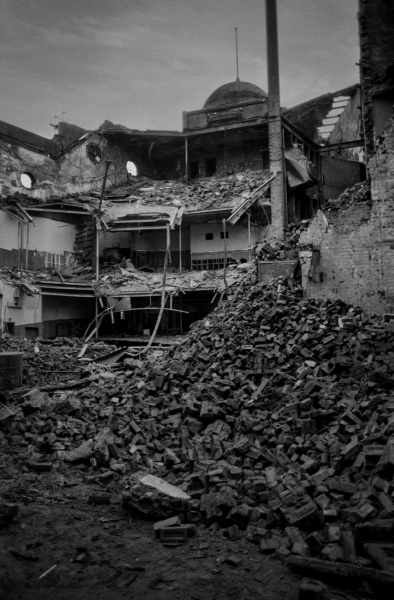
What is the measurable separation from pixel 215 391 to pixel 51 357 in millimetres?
8558

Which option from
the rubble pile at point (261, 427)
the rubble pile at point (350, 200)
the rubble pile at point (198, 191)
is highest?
the rubble pile at point (198, 191)

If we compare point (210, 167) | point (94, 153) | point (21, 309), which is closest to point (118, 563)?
point (21, 309)

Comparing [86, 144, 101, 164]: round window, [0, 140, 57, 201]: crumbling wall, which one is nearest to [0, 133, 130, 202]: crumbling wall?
[0, 140, 57, 201]: crumbling wall

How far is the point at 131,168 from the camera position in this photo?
99.6ft

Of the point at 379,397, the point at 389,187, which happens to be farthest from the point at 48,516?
the point at 389,187

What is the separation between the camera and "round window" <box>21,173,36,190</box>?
25.9m

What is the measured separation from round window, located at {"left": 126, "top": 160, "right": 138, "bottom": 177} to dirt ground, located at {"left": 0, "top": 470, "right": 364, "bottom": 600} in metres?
26.4

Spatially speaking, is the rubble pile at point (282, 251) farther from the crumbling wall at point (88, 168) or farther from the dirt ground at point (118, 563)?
the crumbling wall at point (88, 168)

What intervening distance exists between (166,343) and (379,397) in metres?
12.1

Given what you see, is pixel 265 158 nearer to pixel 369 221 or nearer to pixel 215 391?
pixel 369 221

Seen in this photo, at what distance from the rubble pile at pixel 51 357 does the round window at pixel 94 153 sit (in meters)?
13.6

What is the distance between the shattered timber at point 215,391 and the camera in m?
4.92

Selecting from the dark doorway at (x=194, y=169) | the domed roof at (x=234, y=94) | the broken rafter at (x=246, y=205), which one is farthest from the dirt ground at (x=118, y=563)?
the domed roof at (x=234, y=94)

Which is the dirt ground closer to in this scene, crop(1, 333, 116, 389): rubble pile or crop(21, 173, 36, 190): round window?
crop(1, 333, 116, 389): rubble pile
